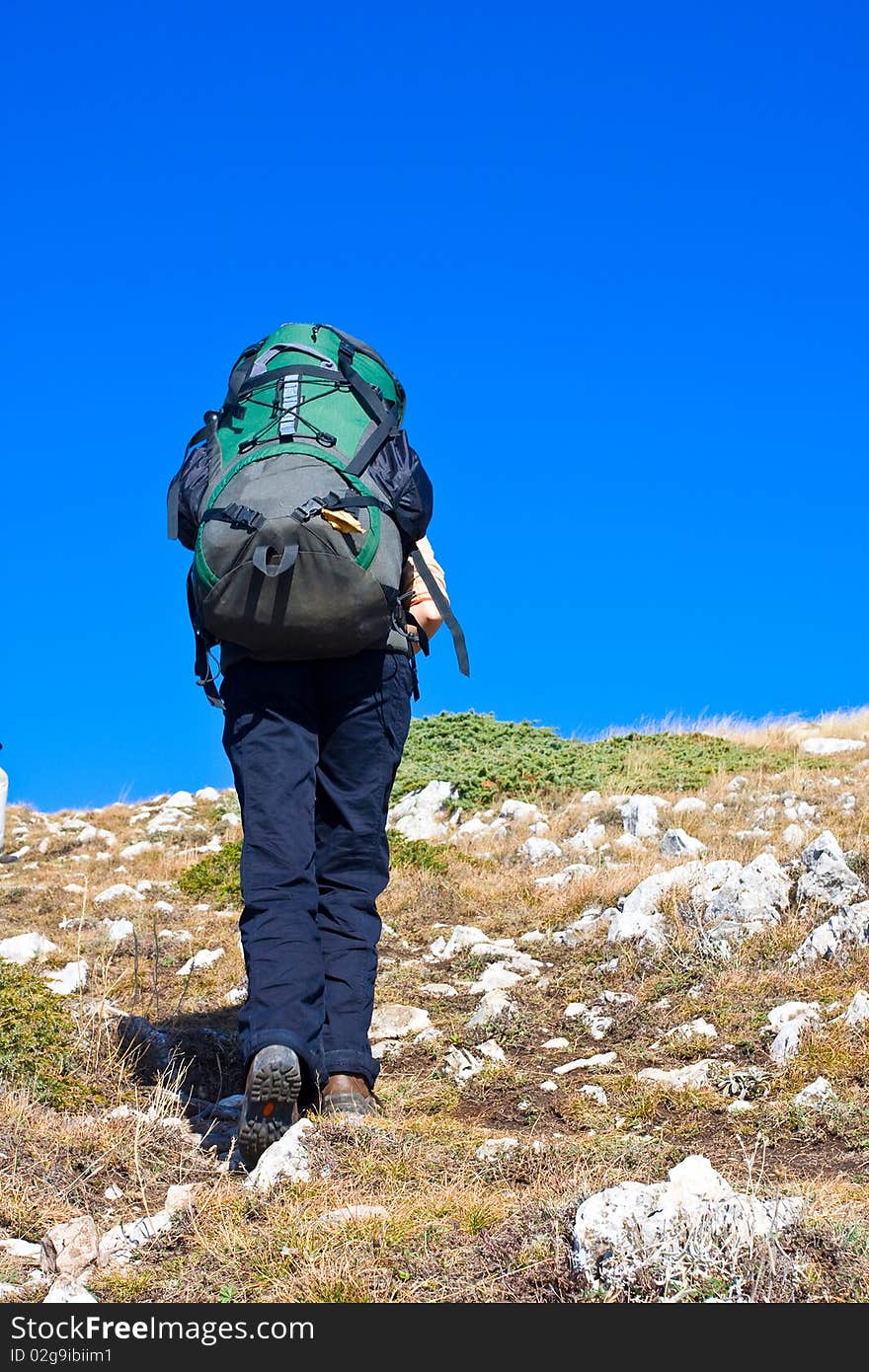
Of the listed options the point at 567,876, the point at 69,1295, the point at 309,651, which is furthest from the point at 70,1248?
the point at 567,876

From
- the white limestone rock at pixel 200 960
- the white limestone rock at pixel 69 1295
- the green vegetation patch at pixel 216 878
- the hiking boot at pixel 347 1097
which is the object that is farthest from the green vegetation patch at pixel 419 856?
the white limestone rock at pixel 69 1295

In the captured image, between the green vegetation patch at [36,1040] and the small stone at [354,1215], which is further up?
the green vegetation patch at [36,1040]

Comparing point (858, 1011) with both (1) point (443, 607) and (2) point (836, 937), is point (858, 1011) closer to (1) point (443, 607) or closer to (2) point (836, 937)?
(2) point (836, 937)

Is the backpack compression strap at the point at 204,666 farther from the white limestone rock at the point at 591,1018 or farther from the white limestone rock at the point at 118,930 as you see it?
the white limestone rock at the point at 118,930

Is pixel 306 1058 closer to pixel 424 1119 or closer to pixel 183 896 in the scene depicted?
pixel 424 1119

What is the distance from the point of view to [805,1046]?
4.36 metres

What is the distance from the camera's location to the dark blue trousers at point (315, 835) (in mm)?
3904

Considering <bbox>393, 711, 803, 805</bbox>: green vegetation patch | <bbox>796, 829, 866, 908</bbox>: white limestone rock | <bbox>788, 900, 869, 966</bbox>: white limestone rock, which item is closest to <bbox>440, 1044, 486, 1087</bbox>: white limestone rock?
<bbox>788, 900, 869, 966</bbox>: white limestone rock

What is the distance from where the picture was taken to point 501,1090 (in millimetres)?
4543

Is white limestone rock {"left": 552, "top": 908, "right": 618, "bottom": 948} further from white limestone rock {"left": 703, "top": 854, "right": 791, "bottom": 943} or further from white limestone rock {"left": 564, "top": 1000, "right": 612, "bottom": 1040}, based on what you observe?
white limestone rock {"left": 564, "top": 1000, "right": 612, "bottom": 1040}

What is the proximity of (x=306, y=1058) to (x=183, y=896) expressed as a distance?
5020 millimetres

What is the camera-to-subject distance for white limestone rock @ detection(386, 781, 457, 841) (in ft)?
34.7

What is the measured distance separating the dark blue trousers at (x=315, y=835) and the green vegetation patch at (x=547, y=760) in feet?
22.3
